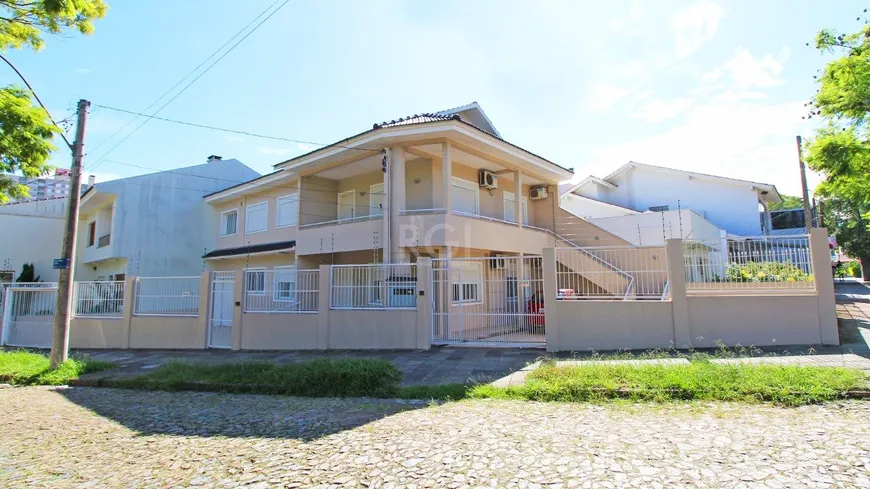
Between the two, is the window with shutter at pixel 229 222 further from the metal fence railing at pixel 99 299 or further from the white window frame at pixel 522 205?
the white window frame at pixel 522 205

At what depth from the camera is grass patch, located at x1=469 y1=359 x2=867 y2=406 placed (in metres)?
5.29

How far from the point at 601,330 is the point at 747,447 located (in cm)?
484

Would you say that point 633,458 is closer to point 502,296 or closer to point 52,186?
point 502,296

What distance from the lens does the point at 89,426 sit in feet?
17.4

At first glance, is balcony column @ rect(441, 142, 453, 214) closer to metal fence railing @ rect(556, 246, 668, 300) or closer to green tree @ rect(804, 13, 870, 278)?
metal fence railing @ rect(556, 246, 668, 300)

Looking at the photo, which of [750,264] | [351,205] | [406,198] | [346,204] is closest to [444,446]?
[750,264]

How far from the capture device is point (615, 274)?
923cm

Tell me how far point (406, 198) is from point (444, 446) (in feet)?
33.2

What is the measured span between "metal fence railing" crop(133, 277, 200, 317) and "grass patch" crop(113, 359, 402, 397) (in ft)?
14.9

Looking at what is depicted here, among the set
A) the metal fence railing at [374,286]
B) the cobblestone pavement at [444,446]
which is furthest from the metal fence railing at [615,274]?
the cobblestone pavement at [444,446]

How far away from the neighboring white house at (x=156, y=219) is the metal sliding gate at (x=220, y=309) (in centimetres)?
997

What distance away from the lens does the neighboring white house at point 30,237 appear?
75.3 feet

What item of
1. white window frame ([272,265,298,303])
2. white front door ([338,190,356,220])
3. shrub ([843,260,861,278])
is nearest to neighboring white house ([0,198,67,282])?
white front door ([338,190,356,220])

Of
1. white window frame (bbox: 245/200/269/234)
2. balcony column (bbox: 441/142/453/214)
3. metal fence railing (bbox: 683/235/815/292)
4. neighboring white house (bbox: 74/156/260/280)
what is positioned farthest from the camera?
neighboring white house (bbox: 74/156/260/280)
